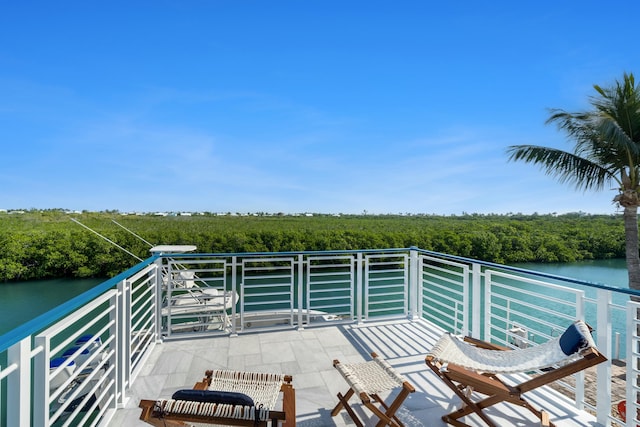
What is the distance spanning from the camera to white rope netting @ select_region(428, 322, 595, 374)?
2.09 metres

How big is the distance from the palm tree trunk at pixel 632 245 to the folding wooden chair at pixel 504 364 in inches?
288

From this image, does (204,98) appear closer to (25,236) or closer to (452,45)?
(452,45)

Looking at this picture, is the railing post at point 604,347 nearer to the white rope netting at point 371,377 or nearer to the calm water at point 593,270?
the white rope netting at point 371,377

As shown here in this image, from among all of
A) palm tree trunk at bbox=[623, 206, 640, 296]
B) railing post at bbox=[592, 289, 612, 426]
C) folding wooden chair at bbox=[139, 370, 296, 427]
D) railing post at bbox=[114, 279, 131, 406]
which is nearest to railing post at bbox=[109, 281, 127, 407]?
railing post at bbox=[114, 279, 131, 406]

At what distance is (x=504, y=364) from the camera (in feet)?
7.72

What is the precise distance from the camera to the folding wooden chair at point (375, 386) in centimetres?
207

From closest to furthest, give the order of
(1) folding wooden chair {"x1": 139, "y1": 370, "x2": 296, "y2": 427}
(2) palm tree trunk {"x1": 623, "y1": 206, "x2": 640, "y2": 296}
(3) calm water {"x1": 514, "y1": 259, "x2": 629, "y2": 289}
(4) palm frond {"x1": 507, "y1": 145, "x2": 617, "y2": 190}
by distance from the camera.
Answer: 1. (1) folding wooden chair {"x1": 139, "y1": 370, "x2": 296, "y2": 427}
2. (2) palm tree trunk {"x1": 623, "y1": 206, "x2": 640, "y2": 296}
3. (4) palm frond {"x1": 507, "y1": 145, "x2": 617, "y2": 190}
4. (3) calm water {"x1": 514, "y1": 259, "x2": 629, "y2": 289}

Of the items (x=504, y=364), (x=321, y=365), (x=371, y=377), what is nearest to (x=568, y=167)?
(x=504, y=364)

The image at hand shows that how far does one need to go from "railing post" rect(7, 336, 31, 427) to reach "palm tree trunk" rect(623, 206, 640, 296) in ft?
32.6

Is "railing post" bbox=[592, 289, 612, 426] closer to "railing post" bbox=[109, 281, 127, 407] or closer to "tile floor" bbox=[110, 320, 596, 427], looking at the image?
"tile floor" bbox=[110, 320, 596, 427]

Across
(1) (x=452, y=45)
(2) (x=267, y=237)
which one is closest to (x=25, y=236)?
(2) (x=267, y=237)

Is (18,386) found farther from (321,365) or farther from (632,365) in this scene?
(632,365)

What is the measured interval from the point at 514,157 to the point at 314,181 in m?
18.4

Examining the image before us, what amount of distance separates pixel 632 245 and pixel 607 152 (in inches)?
86.5
